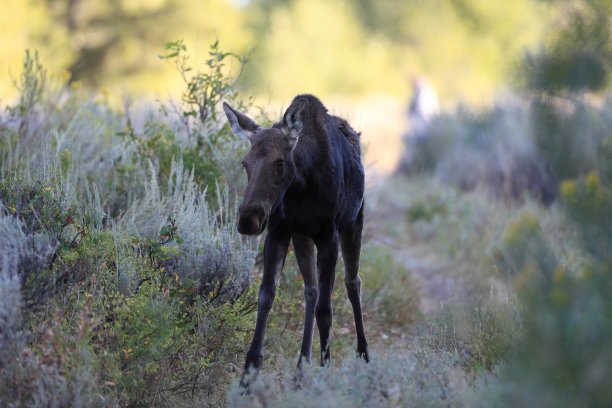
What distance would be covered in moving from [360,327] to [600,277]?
386cm

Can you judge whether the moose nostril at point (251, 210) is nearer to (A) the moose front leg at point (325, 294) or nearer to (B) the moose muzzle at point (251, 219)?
(B) the moose muzzle at point (251, 219)

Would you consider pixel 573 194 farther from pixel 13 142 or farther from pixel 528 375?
pixel 13 142

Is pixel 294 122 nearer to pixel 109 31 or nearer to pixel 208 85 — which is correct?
pixel 208 85

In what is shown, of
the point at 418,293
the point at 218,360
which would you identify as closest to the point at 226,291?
the point at 218,360

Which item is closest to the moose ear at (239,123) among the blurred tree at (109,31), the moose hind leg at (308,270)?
the moose hind leg at (308,270)

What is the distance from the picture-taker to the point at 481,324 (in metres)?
7.56

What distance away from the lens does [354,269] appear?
7879mm

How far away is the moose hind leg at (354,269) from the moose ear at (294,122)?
57.7 inches

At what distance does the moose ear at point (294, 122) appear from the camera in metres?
6.43

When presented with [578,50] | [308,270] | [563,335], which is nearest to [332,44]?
[308,270]

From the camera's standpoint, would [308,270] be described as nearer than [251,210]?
No

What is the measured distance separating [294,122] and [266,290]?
130cm

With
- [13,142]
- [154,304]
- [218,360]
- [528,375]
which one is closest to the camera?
[528,375]

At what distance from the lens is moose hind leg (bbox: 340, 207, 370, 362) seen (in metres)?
7.70
